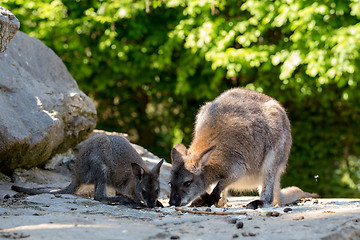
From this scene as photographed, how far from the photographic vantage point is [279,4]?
1084 centimetres

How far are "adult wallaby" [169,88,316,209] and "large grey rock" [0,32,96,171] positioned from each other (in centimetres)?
206

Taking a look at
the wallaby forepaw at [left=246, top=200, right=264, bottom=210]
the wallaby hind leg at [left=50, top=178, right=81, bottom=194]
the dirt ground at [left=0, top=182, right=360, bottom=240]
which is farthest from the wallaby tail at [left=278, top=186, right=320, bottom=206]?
the wallaby hind leg at [left=50, top=178, right=81, bottom=194]

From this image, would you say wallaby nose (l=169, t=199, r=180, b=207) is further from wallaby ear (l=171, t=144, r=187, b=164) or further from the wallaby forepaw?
the wallaby forepaw

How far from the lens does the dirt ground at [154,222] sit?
4.24 meters

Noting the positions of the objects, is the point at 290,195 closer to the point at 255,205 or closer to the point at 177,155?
the point at 255,205

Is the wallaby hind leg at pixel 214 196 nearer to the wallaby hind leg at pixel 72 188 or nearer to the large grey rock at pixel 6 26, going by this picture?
the wallaby hind leg at pixel 72 188

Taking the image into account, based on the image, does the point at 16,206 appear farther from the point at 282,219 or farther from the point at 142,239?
the point at 282,219

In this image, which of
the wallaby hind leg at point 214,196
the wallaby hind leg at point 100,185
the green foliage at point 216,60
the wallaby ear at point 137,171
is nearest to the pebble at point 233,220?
the wallaby hind leg at point 214,196

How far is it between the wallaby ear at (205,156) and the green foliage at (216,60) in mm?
4401

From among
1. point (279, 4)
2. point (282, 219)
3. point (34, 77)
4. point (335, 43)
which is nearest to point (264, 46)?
point (279, 4)

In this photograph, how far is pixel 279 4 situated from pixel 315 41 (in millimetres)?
1184

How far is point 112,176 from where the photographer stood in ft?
22.6

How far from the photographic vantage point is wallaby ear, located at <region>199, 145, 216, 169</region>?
21.3 feet

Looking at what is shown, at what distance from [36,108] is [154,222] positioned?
10.9 feet
